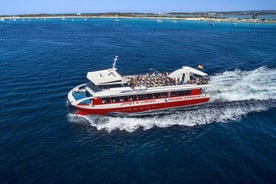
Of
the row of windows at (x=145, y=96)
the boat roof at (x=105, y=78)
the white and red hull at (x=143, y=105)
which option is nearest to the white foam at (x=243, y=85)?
the white and red hull at (x=143, y=105)

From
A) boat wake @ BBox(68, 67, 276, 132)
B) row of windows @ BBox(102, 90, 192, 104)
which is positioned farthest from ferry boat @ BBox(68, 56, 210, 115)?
boat wake @ BBox(68, 67, 276, 132)

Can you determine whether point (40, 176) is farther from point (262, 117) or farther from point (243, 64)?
point (243, 64)

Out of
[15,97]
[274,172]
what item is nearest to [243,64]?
[274,172]

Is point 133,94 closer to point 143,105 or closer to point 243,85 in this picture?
point 143,105

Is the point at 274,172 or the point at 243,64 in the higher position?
the point at 243,64

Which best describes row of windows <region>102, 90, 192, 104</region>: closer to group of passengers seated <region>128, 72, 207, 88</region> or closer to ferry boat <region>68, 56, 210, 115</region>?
ferry boat <region>68, 56, 210, 115</region>
